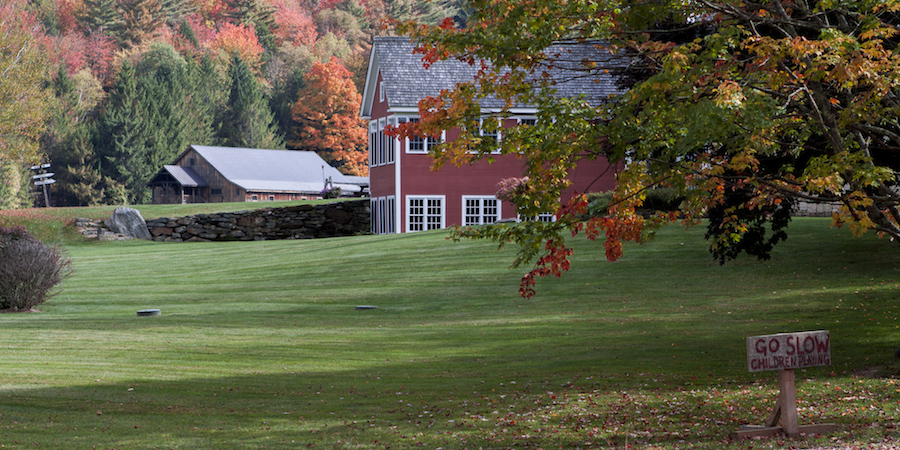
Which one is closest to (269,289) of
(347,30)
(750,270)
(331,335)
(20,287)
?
(20,287)

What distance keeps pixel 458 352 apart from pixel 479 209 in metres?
21.5

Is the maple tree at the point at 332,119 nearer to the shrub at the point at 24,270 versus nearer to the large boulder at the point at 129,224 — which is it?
the large boulder at the point at 129,224

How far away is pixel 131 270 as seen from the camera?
90.6 ft

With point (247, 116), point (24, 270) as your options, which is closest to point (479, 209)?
point (24, 270)

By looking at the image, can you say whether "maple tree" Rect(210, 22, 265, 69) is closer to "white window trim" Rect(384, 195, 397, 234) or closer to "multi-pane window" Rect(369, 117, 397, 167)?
"multi-pane window" Rect(369, 117, 397, 167)

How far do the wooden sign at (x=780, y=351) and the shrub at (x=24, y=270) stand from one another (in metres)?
16.1

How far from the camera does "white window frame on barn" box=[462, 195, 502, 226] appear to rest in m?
35.1

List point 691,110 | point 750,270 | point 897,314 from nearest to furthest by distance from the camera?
point 691,110 → point 897,314 → point 750,270

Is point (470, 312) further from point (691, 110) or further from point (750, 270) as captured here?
point (691, 110)

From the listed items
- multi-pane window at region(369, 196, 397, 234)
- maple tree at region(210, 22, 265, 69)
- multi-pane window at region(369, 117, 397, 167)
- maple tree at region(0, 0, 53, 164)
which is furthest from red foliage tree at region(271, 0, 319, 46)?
multi-pane window at region(369, 196, 397, 234)

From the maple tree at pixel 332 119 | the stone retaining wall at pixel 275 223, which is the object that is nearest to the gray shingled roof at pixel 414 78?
the stone retaining wall at pixel 275 223

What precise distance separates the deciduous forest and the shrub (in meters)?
35.4

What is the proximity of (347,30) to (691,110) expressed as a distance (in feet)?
275

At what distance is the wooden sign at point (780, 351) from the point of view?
8.06m
